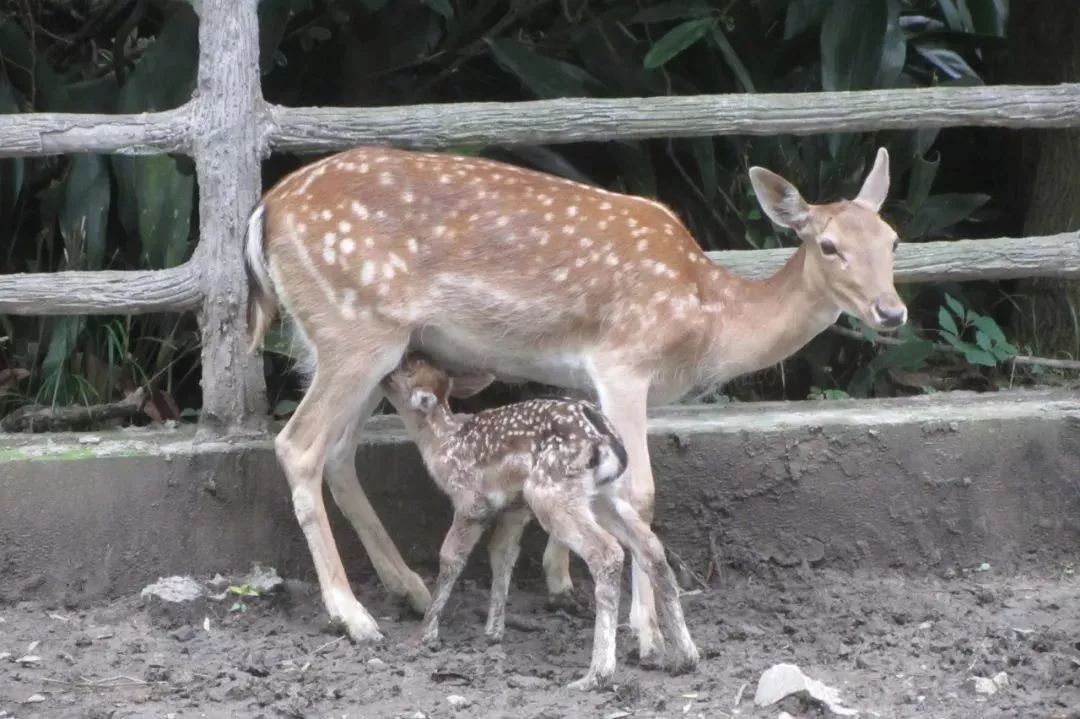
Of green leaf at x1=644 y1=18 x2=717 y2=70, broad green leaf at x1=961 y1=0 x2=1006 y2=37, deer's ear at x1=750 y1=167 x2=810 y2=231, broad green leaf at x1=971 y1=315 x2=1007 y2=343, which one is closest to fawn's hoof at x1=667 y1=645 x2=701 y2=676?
deer's ear at x1=750 y1=167 x2=810 y2=231

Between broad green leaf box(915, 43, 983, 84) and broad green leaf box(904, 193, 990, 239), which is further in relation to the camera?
broad green leaf box(915, 43, 983, 84)

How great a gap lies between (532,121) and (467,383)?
38.0 inches

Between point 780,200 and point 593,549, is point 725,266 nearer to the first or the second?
point 780,200

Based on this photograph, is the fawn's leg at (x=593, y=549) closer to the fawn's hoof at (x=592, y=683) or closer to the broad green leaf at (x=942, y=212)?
the fawn's hoof at (x=592, y=683)

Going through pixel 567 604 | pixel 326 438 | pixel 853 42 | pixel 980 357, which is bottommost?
pixel 567 604

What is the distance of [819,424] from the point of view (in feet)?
19.4

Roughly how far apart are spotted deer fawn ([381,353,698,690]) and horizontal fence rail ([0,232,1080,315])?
0.84 metres

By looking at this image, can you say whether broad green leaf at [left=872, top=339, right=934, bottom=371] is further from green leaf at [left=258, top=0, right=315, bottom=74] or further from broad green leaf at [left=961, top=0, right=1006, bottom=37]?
green leaf at [left=258, top=0, right=315, bottom=74]

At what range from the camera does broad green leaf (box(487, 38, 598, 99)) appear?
7355mm

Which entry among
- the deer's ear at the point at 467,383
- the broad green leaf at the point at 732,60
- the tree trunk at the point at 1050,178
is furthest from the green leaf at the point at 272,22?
the tree trunk at the point at 1050,178

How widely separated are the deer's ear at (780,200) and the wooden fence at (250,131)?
406 millimetres

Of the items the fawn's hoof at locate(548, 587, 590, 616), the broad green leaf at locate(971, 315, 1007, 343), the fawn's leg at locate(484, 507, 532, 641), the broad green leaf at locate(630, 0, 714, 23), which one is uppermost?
the broad green leaf at locate(630, 0, 714, 23)

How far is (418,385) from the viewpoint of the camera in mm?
5488

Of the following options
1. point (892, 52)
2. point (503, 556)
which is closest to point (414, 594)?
point (503, 556)
